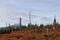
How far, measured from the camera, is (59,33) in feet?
82.5

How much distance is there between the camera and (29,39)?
77.4ft

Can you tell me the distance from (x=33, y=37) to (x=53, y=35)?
230 centimetres

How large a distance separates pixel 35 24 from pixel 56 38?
16.8 m

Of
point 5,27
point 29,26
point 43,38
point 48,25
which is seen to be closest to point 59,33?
point 43,38

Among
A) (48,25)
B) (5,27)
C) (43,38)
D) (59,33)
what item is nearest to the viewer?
(43,38)

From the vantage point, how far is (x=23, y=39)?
2394cm

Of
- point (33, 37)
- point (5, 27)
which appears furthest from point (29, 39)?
point (5, 27)

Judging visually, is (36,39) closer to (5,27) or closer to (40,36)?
(40,36)

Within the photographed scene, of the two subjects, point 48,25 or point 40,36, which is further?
point 48,25

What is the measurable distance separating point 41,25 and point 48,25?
6.39 ft

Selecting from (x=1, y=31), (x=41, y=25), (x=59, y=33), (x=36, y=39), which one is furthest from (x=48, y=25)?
(x=36, y=39)

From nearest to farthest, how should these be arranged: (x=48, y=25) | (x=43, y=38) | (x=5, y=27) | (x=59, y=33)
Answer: (x=43, y=38) < (x=59, y=33) < (x=48, y=25) < (x=5, y=27)

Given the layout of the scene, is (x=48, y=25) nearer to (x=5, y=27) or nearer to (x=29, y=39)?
(x=5, y=27)

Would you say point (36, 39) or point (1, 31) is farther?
point (1, 31)
